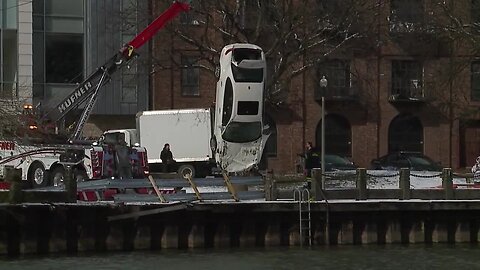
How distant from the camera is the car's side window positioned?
33469 mm

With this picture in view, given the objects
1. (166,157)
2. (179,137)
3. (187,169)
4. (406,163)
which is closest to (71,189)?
(166,157)

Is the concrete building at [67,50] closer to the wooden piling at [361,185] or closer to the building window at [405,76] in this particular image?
the building window at [405,76]

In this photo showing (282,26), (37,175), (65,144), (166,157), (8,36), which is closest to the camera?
(65,144)

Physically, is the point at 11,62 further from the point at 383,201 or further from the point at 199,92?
the point at 383,201

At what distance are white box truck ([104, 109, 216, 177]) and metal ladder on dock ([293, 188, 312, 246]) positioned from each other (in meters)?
16.2

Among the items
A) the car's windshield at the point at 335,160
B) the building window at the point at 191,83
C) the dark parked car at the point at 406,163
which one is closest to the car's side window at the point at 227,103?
the car's windshield at the point at 335,160

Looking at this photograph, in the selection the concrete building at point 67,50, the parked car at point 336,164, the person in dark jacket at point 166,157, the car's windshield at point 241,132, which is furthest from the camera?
the concrete building at point 67,50

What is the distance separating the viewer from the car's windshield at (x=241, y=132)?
3384 centimetres

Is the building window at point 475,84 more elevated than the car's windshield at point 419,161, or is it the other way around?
the building window at point 475,84

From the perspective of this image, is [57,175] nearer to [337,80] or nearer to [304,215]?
[304,215]

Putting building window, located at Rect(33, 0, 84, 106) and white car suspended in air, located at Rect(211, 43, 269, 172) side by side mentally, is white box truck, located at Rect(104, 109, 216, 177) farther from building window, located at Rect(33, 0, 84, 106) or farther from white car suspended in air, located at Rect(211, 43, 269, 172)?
white car suspended in air, located at Rect(211, 43, 269, 172)

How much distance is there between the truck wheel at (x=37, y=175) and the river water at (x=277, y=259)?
11.0 meters

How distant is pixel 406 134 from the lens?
190 ft

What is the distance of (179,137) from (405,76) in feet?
51.1
